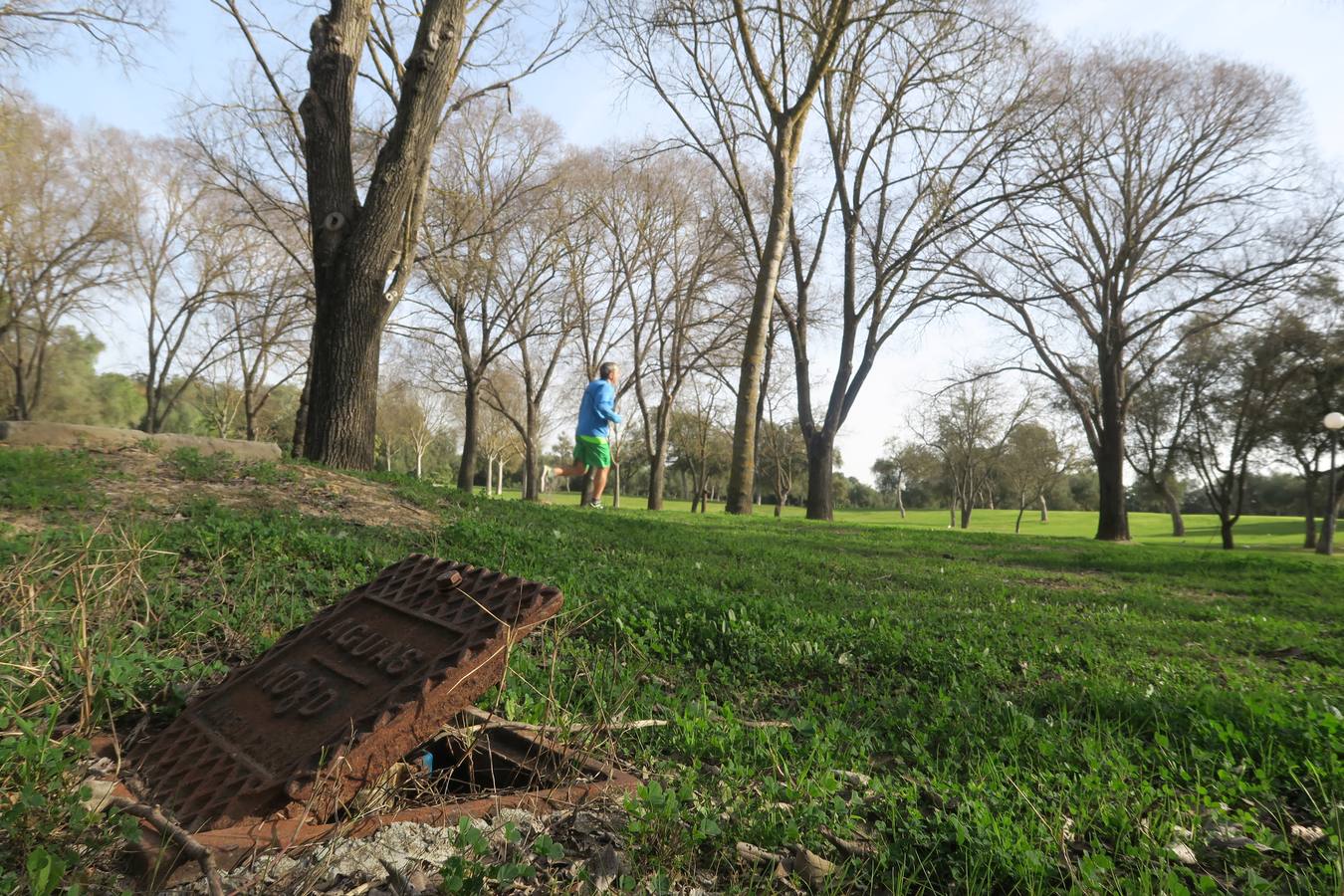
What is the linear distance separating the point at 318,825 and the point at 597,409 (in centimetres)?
1075

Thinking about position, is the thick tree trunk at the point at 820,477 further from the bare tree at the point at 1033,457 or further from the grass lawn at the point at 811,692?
the bare tree at the point at 1033,457

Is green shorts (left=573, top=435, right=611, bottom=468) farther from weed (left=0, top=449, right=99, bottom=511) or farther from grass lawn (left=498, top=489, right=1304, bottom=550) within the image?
grass lawn (left=498, top=489, right=1304, bottom=550)

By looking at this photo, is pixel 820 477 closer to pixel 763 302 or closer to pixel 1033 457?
pixel 763 302

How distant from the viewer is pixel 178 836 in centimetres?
179

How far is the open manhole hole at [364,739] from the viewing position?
6.66 ft

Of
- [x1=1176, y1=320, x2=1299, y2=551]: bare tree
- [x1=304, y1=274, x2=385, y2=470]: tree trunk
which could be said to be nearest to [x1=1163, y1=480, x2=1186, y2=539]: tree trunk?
[x1=1176, y1=320, x2=1299, y2=551]: bare tree

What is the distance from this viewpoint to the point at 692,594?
5.26 m

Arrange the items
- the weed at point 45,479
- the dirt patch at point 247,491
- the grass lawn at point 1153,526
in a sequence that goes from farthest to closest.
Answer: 1. the grass lawn at point 1153,526
2. the dirt patch at point 247,491
3. the weed at point 45,479

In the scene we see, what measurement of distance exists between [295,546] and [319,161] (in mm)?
6548

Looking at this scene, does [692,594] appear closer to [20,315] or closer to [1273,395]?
[1273,395]

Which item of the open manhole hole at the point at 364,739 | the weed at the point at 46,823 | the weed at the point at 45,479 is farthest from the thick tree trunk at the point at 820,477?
the weed at the point at 46,823

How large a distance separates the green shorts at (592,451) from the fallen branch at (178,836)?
35.7 ft

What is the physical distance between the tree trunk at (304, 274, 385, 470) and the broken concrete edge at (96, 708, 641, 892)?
7.35 meters

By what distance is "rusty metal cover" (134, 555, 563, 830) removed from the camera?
6.87ft
